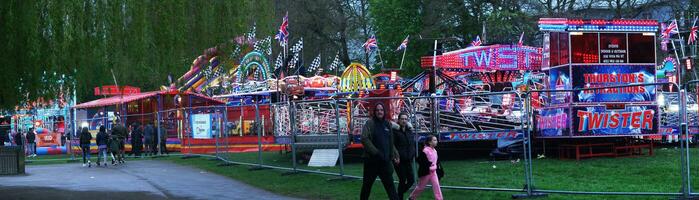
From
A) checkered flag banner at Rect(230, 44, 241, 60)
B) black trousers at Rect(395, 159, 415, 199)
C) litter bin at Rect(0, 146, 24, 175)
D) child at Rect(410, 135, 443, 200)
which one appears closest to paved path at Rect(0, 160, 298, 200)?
litter bin at Rect(0, 146, 24, 175)

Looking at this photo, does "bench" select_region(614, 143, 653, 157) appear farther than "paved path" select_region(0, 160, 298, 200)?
Yes

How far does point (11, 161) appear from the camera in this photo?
23.0 m

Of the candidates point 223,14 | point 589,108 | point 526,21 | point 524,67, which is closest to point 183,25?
point 223,14

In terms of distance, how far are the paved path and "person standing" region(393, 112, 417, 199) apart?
327 cm

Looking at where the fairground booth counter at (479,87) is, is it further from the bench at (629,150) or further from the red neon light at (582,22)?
the bench at (629,150)

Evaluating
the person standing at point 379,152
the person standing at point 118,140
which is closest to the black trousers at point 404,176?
the person standing at point 379,152

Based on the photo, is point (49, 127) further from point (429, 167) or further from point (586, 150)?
point (429, 167)

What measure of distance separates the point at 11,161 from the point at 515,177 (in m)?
14.0

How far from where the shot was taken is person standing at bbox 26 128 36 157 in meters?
38.9

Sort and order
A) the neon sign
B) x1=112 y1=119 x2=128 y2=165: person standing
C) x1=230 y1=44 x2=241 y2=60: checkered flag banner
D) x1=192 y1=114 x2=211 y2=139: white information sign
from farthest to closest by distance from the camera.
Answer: the neon sign < x1=192 y1=114 x2=211 y2=139: white information sign < x1=112 y1=119 x2=128 y2=165: person standing < x1=230 y1=44 x2=241 y2=60: checkered flag banner

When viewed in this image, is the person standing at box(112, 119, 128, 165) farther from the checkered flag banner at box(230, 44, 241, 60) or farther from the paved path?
the checkered flag banner at box(230, 44, 241, 60)

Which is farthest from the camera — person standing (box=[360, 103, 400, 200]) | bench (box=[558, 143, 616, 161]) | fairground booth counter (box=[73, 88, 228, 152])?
fairground booth counter (box=[73, 88, 228, 152])

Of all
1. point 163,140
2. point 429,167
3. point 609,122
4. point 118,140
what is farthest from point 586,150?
point 163,140

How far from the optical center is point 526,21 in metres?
46.2
